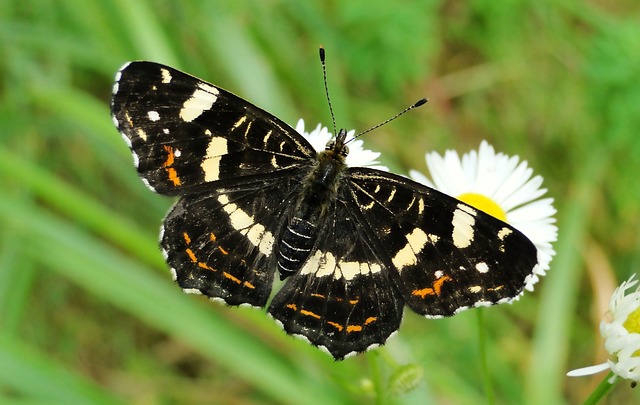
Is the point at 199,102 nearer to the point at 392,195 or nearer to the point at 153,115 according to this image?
the point at 153,115

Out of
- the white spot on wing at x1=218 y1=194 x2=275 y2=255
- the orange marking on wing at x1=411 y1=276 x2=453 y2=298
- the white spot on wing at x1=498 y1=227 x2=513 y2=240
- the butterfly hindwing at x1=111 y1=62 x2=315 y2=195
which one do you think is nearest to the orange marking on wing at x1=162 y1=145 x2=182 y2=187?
the butterfly hindwing at x1=111 y1=62 x2=315 y2=195

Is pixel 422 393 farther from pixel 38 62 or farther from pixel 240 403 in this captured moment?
pixel 38 62

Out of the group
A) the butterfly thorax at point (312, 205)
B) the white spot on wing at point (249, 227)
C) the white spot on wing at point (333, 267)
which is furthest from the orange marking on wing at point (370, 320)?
the white spot on wing at point (249, 227)

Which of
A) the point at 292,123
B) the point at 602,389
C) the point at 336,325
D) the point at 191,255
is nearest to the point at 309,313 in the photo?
the point at 336,325

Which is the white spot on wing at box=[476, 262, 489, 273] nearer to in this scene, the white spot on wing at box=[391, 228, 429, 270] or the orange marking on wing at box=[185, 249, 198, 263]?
the white spot on wing at box=[391, 228, 429, 270]

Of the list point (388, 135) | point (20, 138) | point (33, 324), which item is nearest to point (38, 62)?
point (20, 138)
